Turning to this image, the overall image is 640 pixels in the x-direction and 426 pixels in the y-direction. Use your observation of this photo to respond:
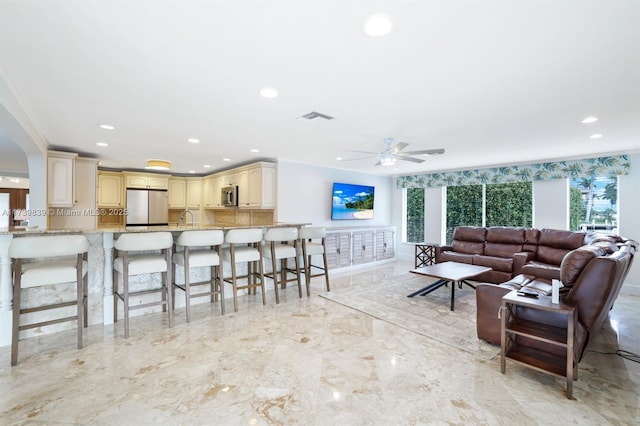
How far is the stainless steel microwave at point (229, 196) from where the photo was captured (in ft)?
19.9

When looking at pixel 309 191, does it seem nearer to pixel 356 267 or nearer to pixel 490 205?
pixel 356 267

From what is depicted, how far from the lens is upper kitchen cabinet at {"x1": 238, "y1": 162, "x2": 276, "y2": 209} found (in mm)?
5410

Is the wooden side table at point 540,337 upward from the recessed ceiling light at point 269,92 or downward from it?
downward

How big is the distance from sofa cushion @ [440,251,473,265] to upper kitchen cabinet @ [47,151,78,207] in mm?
6453

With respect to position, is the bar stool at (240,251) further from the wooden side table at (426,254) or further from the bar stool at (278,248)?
the wooden side table at (426,254)

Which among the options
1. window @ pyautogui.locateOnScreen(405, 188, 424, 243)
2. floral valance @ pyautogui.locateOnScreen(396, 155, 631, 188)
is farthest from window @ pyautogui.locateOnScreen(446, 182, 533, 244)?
window @ pyautogui.locateOnScreen(405, 188, 424, 243)

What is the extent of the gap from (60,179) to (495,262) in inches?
283

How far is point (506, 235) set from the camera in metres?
5.55

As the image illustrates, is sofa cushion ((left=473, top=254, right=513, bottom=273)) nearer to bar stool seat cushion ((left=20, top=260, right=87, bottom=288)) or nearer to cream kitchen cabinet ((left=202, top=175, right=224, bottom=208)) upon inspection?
cream kitchen cabinet ((left=202, top=175, right=224, bottom=208))

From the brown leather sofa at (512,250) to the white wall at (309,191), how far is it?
2.36 metres

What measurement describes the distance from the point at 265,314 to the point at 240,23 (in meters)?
3.09


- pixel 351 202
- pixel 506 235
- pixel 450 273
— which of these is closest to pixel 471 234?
pixel 506 235

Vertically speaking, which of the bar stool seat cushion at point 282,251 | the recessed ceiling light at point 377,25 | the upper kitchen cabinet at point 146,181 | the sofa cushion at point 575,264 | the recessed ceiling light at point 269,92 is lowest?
the bar stool seat cushion at point 282,251

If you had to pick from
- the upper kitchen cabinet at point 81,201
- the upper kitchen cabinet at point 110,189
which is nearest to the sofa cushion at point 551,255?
the upper kitchen cabinet at point 81,201
